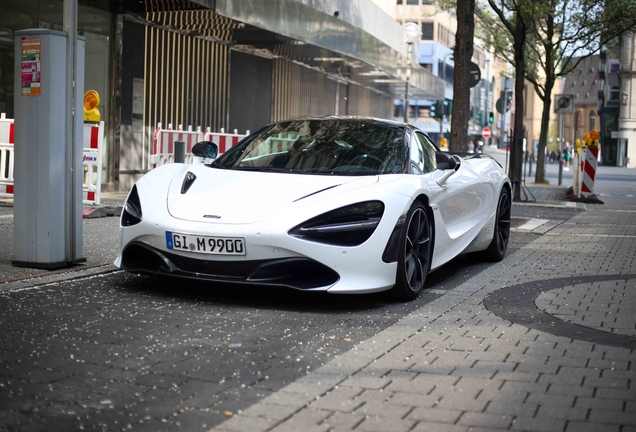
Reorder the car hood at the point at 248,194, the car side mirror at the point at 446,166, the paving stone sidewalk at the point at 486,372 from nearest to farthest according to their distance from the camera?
1. the paving stone sidewalk at the point at 486,372
2. the car hood at the point at 248,194
3. the car side mirror at the point at 446,166

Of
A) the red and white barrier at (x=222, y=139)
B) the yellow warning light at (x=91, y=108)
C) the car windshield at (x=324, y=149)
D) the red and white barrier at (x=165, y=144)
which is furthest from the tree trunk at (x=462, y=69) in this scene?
the car windshield at (x=324, y=149)

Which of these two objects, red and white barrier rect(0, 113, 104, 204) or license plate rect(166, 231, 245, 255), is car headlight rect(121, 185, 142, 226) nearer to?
license plate rect(166, 231, 245, 255)

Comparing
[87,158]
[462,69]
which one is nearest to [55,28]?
[87,158]

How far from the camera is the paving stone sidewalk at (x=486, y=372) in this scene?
363 centimetres

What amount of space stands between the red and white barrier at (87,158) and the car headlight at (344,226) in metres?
6.45

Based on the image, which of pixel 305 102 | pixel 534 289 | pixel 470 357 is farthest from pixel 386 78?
pixel 470 357

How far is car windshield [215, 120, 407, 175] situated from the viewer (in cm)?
678

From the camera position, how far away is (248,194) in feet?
20.1

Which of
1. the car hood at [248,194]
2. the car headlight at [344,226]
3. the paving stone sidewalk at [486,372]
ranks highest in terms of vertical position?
the car hood at [248,194]

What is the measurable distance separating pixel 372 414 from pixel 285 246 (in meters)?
2.15

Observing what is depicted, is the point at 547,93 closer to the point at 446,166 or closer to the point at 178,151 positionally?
the point at 178,151

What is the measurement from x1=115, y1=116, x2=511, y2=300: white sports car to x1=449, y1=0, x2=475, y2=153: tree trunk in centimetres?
802

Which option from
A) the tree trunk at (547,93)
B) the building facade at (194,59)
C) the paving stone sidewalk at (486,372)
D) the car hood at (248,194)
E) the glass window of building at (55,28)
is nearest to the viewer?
the paving stone sidewalk at (486,372)

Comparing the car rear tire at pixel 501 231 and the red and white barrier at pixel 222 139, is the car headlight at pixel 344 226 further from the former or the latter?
the red and white barrier at pixel 222 139
